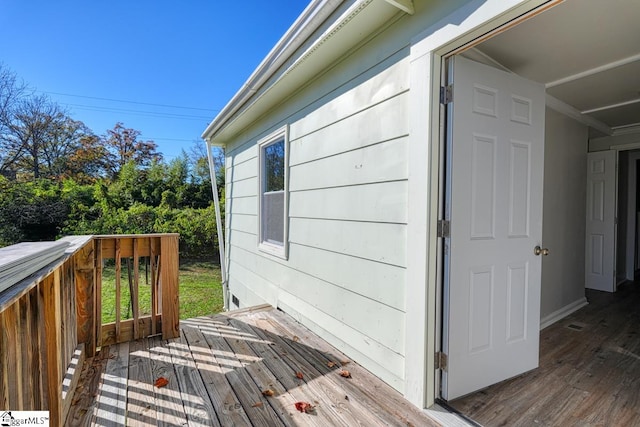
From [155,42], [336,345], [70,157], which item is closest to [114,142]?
[70,157]

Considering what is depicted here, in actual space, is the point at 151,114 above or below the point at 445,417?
above

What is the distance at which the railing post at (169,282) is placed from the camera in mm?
2764

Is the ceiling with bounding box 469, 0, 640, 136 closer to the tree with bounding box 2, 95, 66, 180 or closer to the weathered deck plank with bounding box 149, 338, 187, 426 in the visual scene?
the weathered deck plank with bounding box 149, 338, 187, 426

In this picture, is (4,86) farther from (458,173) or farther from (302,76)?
(458,173)

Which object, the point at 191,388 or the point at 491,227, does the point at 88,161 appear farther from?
the point at 491,227

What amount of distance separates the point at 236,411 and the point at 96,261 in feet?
5.63

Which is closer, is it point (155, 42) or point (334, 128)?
point (334, 128)

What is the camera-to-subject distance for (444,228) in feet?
6.01

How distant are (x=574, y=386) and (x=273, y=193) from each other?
345 cm

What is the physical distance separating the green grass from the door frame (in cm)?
488

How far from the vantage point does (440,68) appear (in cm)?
181

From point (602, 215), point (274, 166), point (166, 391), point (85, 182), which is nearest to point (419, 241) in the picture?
point (166, 391)

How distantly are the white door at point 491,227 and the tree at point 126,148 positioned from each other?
1693 cm

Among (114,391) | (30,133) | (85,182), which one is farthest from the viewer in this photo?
(85,182)
